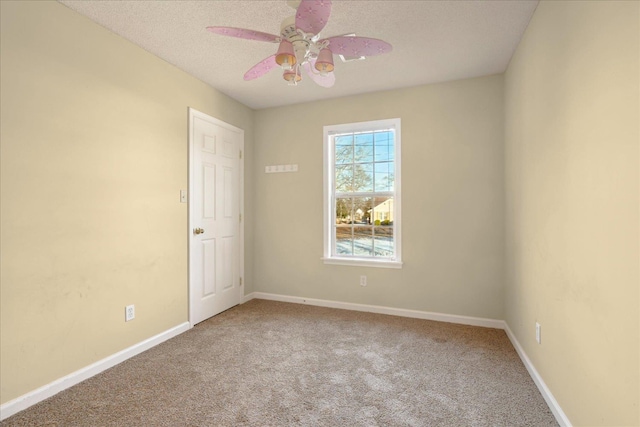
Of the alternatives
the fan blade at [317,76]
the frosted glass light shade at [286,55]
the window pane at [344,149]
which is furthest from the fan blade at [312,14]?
the window pane at [344,149]

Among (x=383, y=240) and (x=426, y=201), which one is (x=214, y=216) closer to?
(x=383, y=240)

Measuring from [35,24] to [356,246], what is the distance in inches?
131

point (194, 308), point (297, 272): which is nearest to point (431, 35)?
point (297, 272)

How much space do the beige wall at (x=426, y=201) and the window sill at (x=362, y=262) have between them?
60 millimetres

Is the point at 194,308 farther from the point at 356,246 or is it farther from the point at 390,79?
the point at 390,79

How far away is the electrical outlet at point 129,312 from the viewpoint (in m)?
2.51

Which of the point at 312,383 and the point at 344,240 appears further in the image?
the point at 344,240

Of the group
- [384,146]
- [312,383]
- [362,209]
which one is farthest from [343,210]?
[312,383]

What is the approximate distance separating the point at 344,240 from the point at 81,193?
2664mm

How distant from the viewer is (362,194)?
3.76 metres

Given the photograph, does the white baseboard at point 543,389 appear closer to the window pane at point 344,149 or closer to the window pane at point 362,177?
the window pane at point 362,177

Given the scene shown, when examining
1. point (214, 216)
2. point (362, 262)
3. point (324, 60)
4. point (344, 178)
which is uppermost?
point (324, 60)

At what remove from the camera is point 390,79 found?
3.25 m

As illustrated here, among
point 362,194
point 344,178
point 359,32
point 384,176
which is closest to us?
point 359,32
